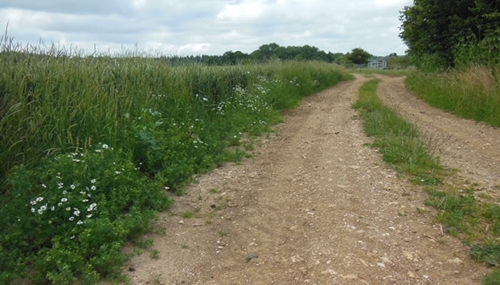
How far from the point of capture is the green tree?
7338 cm

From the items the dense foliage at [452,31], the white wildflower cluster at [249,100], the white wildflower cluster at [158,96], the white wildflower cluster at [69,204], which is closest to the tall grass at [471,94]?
the dense foliage at [452,31]

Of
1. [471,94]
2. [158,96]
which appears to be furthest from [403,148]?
[471,94]

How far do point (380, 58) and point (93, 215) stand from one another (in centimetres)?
9073

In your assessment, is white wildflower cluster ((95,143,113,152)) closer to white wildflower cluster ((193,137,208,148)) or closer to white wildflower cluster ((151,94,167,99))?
white wildflower cluster ((193,137,208,148))

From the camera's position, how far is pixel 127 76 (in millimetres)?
6832

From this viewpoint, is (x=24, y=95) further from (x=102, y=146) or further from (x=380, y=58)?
(x=380, y=58)

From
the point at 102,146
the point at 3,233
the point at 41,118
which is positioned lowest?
the point at 3,233

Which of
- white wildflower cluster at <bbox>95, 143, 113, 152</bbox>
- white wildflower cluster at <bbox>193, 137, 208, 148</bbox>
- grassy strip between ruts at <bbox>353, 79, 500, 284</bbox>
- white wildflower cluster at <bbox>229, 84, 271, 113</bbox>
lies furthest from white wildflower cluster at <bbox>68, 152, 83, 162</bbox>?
white wildflower cluster at <bbox>229, 84, 271, 113</bbox>

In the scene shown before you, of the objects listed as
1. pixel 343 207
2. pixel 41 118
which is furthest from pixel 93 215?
pixel 343 207

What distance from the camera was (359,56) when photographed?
241 ft

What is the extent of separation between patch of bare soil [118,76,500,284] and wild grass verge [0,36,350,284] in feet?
1.13

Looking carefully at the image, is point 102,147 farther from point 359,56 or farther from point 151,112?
point 359,56

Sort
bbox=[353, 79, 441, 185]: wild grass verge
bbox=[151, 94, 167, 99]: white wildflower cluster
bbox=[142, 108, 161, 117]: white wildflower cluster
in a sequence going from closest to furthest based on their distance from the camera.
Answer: bbox=[353, 79, 441, 185]: wild grass verge
bbox=[142, 108, 161, 117]: white wildflower cluster
bbox=[151, 94, 167, 99]: white wildflower cluster

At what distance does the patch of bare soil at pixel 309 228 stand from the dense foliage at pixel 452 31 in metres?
7.70
